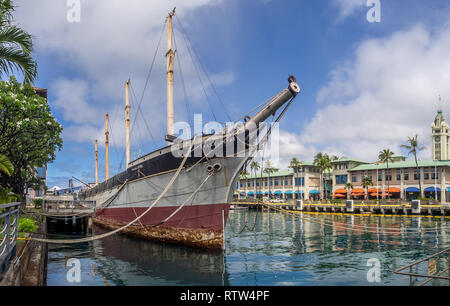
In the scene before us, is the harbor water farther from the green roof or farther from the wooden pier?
the green roof

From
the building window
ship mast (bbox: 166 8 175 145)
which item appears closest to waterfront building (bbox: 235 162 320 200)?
the building window

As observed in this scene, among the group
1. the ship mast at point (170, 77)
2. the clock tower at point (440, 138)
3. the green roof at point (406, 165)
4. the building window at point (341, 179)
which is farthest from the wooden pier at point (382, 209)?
the clock tower at point (440, 138)

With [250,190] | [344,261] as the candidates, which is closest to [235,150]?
[344,261]

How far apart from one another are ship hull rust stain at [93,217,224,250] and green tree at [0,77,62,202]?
9.79 metres

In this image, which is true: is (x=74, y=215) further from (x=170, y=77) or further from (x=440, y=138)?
(x=440, y=138)

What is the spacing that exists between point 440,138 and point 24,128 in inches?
8078

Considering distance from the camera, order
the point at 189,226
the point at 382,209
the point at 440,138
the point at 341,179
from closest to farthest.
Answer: the point at 189,226 → the point at 382,209 → the point at 341,179 → the point at 440,138

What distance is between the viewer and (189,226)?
1730cm

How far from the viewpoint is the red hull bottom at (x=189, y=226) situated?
647 inches

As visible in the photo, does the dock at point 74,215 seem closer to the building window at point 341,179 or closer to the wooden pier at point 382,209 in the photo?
the wooden pier at point 382,209

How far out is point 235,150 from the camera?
664 inches

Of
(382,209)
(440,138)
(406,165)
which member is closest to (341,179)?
(406,165)

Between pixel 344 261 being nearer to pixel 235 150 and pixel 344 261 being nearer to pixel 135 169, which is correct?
pixel 235 150
